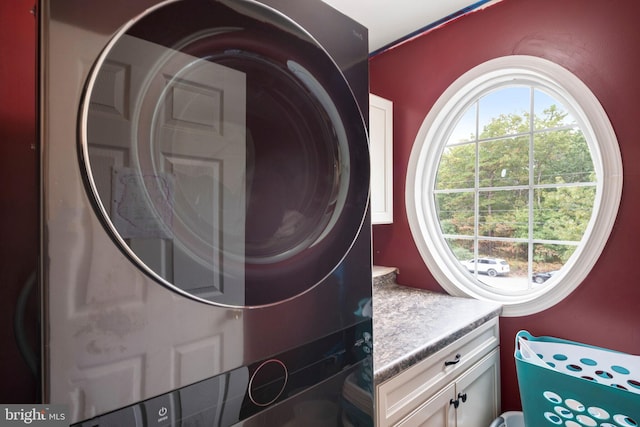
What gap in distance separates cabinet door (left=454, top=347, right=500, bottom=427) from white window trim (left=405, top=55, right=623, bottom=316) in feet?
0.97

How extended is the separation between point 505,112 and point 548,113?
0.65 feet

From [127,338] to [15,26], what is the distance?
0.74 meters

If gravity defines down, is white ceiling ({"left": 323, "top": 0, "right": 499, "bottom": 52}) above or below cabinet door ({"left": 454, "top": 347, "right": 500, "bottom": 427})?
above

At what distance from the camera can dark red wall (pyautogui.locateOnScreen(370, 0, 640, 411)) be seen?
1.21m

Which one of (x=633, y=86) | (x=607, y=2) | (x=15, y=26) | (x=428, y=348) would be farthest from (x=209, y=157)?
(x=607, y=2)

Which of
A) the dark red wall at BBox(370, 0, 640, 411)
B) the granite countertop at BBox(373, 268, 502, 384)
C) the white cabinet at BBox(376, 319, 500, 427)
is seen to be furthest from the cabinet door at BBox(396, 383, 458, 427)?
the dark red wall at BBox(370, 0, 640, 411)

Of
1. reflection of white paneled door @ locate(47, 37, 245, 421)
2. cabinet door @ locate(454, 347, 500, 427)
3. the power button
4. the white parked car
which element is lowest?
cabinet door @ locate(454, 347, 500, 427)

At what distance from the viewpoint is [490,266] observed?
1.74 metres

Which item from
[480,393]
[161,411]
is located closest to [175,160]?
[161,411]

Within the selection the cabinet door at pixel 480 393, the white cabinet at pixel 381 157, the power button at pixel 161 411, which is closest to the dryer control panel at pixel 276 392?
the power button at pixel 161 411

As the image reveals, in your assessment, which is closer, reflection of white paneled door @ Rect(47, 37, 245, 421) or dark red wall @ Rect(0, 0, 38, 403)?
reflection of white paneled door @ Rect(47, 37, 245, 421)

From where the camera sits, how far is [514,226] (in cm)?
165

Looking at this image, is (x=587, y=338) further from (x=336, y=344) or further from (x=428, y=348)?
(x=336, y=344)

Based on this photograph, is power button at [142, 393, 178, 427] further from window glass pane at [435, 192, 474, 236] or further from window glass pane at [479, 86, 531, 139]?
window glass pane at [479, 86, 531, 139]
